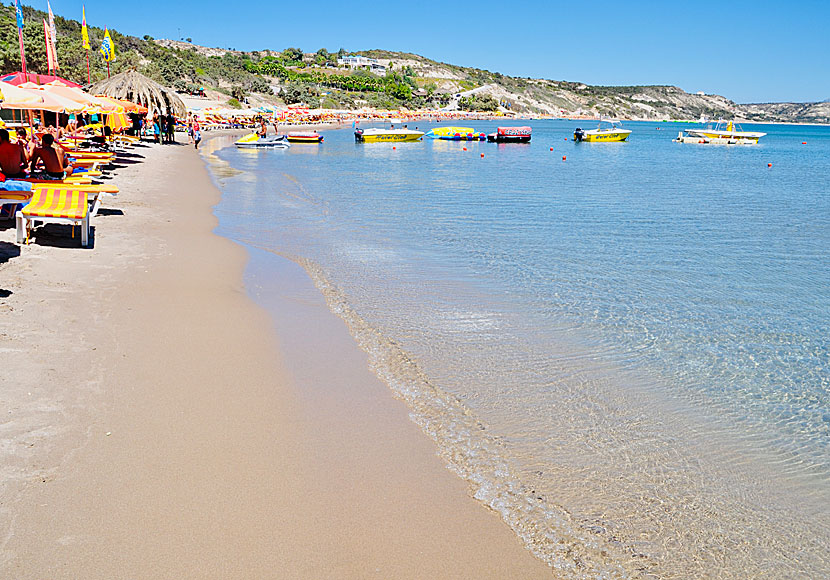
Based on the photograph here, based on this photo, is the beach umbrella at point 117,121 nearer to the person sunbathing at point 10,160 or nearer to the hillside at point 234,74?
the hillside at point 234,74

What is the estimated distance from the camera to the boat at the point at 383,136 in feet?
178

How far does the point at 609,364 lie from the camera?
6.80 meters

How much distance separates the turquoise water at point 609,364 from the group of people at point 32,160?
3559 mm

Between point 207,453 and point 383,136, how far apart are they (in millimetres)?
53497

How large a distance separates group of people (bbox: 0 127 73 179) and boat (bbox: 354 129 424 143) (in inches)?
1587

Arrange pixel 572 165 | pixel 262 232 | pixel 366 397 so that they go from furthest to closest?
pixel 572 165 < pixel 262 232 < pixel 366 397

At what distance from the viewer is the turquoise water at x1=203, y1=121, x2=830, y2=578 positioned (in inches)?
162

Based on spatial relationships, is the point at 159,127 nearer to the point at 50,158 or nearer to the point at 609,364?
the point at 50,158

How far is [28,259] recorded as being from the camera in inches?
344

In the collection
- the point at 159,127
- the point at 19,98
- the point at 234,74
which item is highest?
the point at 234,74

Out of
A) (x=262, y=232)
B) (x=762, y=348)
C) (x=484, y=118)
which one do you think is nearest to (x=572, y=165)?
(x=262, y=232)

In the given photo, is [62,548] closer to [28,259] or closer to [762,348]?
[28,259]

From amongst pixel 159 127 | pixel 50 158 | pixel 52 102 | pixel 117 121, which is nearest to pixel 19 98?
pixel 50 158

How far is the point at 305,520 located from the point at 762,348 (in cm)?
605
